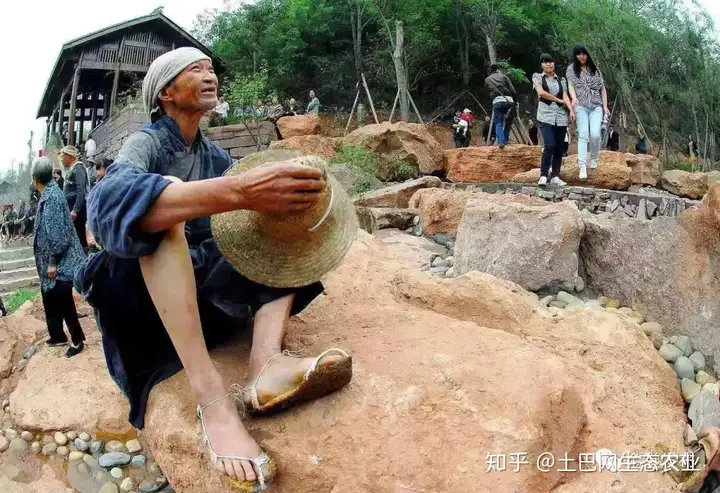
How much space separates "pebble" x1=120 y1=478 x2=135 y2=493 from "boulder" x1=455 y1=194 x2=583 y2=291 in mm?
2372

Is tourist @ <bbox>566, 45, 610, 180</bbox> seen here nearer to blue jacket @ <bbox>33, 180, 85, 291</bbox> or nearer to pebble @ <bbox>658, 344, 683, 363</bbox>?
pebble @ <bbox>658, 344, 683, 363</bbox>

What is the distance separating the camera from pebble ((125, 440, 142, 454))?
2.44 meters

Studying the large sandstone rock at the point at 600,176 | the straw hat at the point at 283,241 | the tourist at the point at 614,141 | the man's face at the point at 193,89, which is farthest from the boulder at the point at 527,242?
the tourist at the point at 614,141

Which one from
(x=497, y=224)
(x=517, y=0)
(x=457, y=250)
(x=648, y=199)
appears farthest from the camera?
(x=517, y=0)

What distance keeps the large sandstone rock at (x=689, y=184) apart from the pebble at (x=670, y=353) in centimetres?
870

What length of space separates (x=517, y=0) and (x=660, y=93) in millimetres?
6355

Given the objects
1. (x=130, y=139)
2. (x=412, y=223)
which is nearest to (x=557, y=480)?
(x=130, y=139)

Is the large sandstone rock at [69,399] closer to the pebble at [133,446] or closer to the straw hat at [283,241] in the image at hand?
the pebble at [133,446]

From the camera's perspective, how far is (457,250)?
4.19 metres

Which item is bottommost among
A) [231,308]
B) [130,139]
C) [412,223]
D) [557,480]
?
[412,223]

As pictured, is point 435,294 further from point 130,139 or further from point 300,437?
point 130,139

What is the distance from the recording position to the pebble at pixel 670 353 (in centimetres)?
281

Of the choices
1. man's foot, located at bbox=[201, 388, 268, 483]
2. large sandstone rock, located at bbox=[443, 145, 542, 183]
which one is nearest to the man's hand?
man's foot, located at bbox=[201, 388, 268, 483]

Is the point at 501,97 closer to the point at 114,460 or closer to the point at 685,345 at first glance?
the point at 685,345
